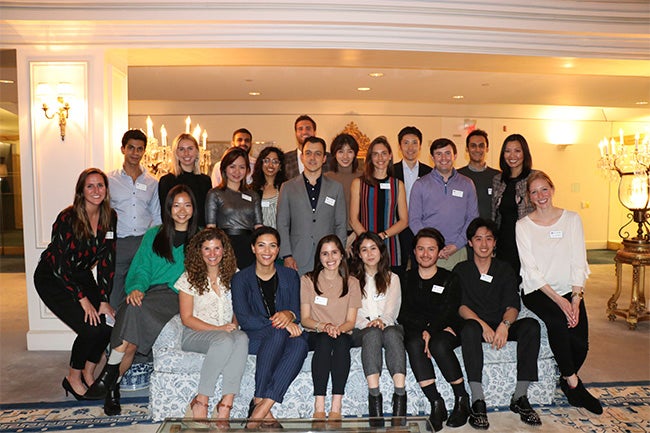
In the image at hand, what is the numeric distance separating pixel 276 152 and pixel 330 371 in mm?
1754

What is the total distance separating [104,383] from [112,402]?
0.13m

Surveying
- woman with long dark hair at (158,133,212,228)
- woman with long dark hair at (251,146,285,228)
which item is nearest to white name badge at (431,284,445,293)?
woman with long dark hair at (251,146,285,228)

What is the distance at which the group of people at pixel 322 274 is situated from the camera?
9.87 ft

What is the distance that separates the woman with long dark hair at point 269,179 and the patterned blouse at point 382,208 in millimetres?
676

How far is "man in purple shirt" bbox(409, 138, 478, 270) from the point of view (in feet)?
12.3

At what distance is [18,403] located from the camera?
3322mm

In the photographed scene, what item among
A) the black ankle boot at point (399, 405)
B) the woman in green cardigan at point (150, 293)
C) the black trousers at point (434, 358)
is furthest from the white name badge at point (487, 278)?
the woman in green cardigan at point (150, 293)

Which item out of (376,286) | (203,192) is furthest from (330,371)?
(203,192)

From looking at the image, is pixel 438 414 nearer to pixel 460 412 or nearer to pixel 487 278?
pixel 460 412

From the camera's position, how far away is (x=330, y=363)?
2.96 m

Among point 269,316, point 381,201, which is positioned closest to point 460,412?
point 269,316

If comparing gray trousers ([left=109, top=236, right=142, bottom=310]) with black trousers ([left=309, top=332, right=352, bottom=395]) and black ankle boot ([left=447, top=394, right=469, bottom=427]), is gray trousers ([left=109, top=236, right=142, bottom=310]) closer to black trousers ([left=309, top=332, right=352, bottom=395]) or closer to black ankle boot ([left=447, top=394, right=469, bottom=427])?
black trousers ([left=309, top=332, right=352, bottom=395])

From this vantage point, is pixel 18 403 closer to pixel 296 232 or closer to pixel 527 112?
pixel 296 232

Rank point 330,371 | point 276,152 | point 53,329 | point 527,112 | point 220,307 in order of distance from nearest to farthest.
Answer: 1. point 330,371
2. point 220,307
3. point 276,152
4. point 53,329
5. point 527,112
